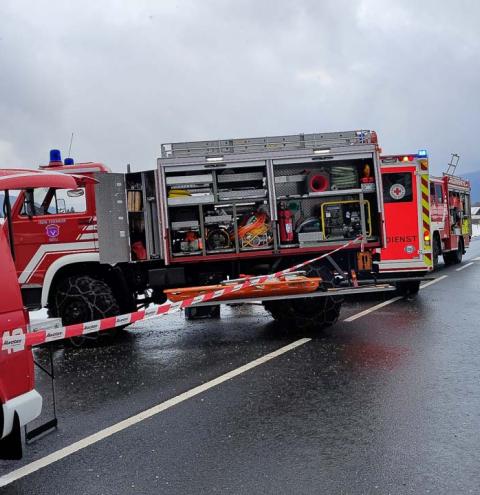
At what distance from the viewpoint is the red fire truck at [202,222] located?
28.1ft

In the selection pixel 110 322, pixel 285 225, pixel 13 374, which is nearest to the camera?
pixel 13 374

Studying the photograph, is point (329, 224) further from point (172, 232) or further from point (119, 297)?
point (119, 297)

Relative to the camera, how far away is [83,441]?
4.76 meters

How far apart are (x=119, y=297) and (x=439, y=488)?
6.24 m

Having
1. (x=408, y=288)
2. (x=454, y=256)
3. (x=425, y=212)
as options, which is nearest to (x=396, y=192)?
(x=425, y=212)

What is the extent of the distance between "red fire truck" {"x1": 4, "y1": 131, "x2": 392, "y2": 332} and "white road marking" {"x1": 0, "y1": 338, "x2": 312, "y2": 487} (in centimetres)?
206

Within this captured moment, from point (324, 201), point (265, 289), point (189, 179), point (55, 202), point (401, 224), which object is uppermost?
point (189, 179)

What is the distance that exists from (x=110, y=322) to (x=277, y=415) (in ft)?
5.92

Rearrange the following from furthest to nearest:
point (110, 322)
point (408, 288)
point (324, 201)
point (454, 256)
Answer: point (454, 256) < point (408, 288) < point (324, 201) < point (110, 322)

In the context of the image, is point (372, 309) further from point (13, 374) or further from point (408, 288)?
point (13, 374)

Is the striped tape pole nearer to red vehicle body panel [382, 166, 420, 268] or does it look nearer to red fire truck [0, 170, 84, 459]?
red fire truck [0, 170, 84, 459]

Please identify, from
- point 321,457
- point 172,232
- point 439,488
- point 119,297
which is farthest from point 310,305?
point 439,488

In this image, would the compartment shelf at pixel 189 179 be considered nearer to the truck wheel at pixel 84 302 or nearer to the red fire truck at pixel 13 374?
the truck wheel at pixel 84 302

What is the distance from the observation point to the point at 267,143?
9.17 meters
